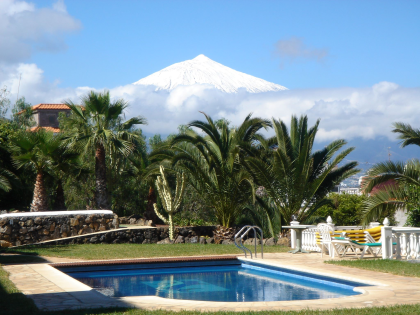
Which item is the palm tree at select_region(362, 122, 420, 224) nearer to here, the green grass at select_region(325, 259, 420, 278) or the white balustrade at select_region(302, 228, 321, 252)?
the white balustrade at select_region(302, 228, 321, 252)

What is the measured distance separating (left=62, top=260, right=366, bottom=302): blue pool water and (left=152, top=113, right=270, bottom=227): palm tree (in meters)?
5.84

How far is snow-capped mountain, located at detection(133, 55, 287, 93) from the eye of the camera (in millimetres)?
100812

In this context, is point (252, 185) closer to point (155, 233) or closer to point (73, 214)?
point (155, 233)

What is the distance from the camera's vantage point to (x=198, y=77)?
372ft

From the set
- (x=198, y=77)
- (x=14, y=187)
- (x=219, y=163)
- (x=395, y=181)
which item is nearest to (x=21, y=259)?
(x=219, y=163)

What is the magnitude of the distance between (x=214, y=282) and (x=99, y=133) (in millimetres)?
10596

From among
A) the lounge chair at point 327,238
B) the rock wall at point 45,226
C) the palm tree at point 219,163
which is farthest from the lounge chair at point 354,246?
the rock wall at point 45,226

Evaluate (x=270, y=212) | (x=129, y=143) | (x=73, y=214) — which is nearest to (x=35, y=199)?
(x=73, y=214)

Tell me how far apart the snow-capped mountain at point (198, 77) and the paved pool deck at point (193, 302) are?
82028 millimetres

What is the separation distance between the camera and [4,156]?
25.2 m

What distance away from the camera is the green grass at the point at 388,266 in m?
10.2

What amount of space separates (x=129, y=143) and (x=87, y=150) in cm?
177

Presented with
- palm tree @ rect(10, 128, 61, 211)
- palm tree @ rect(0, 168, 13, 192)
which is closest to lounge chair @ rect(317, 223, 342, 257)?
palm tree @ rect(10, 128, 61, 211)

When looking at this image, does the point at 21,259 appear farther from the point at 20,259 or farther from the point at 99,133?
the point at 99,133
